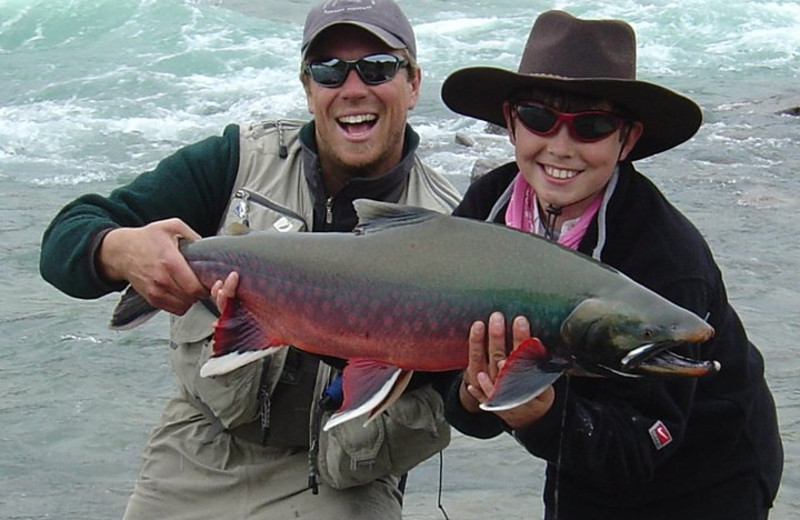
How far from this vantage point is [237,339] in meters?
3.19

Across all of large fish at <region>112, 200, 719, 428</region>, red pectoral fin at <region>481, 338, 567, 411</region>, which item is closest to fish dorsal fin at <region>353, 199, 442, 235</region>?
large fish at <region>112, 200, 719, 428</region>

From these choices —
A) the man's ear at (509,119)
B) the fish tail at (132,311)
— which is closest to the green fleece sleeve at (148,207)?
the fish tail at (132,311)

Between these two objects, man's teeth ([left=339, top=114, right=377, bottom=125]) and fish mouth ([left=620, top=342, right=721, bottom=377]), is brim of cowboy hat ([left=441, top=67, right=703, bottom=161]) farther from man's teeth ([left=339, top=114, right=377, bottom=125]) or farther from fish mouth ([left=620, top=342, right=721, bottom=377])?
fish mouth ([left=620, top=342, right=721, bottom=377])

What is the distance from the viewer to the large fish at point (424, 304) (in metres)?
2.70

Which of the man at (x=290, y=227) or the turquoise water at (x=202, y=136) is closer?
the man at (x=290, y=227)

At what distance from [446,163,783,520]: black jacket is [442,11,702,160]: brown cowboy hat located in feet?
0.53

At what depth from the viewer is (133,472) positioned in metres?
5.96

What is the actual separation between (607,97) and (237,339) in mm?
1110

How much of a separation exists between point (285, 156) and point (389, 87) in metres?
0.43

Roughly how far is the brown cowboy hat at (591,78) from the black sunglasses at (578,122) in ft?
0.17

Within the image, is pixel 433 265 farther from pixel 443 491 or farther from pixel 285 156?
pixel 443 491

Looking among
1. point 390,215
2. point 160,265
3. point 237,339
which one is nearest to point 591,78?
point 390,215

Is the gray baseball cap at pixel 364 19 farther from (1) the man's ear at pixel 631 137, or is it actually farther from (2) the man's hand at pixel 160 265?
(1) the man's ear at pixel 631 137

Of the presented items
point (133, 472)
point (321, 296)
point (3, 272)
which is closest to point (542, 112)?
point (321, 296)
